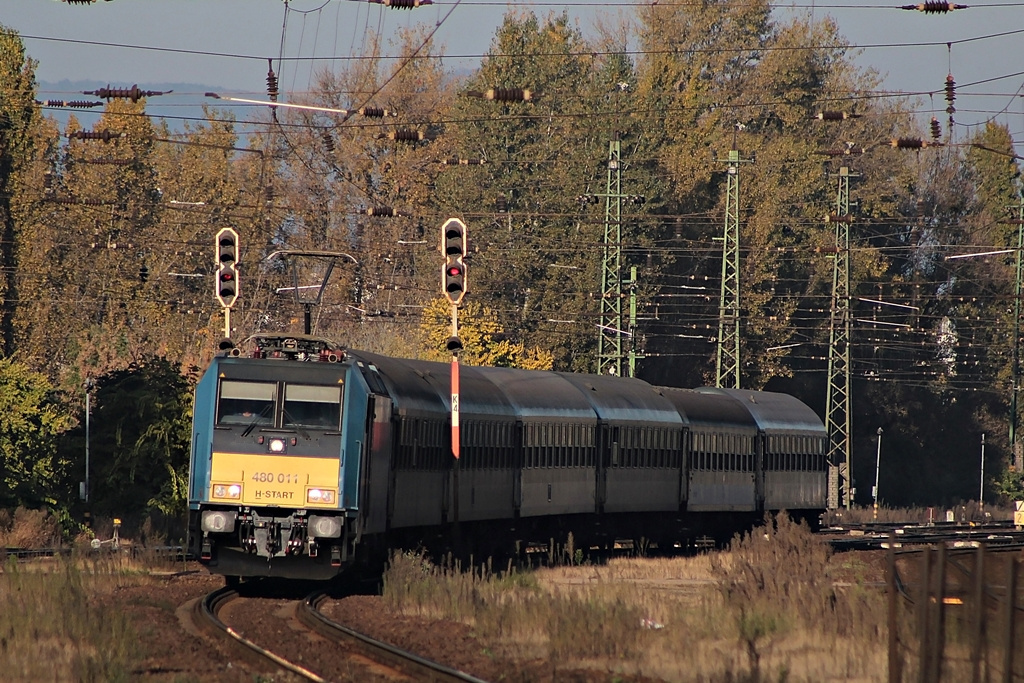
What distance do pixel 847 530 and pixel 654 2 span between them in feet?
192

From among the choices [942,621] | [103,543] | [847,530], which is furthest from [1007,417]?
[942,621]

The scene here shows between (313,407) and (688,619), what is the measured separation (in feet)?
18.3

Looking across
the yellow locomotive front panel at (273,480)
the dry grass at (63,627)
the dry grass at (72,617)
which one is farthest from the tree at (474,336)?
the dry grass at (63,627)

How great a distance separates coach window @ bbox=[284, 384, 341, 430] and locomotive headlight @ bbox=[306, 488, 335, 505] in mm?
810

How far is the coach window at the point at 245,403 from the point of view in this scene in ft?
67.2

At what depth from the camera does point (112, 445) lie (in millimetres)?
34656

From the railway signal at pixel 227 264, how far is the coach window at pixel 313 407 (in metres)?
5.56

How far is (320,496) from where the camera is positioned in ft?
66.1

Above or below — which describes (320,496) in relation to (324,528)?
above

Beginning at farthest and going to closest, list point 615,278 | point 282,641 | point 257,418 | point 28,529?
point 615,278 < point 28,529 < point 257,418 < point 282,641

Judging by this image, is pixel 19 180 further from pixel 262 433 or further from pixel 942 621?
pixel 942 621

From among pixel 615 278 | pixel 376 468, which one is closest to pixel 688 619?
pixel 376 468

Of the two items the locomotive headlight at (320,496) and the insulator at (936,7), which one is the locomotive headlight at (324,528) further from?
the insulator at (936,7)

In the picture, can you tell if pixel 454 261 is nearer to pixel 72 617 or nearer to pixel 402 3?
pixel 402 3
